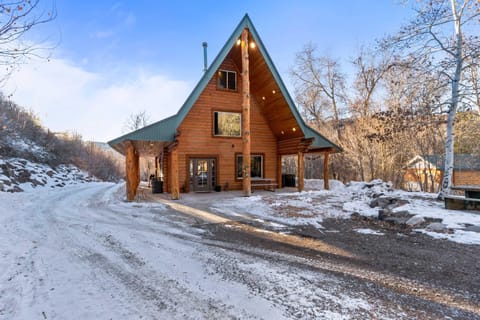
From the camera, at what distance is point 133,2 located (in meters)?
7.33

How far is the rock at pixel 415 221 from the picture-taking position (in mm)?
5012

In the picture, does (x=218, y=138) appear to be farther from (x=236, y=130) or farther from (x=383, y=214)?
(x=383, y=214)

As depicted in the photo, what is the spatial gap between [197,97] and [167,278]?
26.5ft

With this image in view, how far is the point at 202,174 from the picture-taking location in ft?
38.2

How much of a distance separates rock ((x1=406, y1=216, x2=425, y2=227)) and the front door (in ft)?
27.6

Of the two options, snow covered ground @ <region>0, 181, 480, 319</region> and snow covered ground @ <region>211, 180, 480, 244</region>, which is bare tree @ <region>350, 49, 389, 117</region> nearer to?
snow covered ground @ <region>211, 180, 480, 244</region>

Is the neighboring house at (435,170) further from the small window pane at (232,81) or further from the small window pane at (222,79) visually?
the small window pane at (222,79)

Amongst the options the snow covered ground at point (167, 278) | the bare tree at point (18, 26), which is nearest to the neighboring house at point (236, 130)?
the snow covered ground at point (167, 278)

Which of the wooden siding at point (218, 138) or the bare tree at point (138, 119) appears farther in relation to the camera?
the bare tree at point (138, 119)

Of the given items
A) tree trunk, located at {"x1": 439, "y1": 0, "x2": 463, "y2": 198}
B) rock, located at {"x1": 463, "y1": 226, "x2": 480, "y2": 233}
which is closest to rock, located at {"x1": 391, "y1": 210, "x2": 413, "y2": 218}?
rock, located at {"x1": 463, "y1": 226, "x2": 480, "y2": 233}

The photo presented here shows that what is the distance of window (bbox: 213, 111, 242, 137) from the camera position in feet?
38.8

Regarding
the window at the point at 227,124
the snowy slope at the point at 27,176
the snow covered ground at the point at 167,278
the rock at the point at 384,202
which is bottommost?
the snow covered ground at the point at 167,278

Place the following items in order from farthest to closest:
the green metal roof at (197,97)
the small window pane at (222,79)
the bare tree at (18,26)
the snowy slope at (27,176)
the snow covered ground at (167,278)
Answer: the small window pane at (222,79) < the snowy slope at (27,176) < the green metal roof at (197,97) < the bare tree at (18,26) < the snow covered ground at (167,278)

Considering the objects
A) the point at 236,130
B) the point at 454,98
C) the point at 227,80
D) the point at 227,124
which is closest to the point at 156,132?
the point at 227,124
